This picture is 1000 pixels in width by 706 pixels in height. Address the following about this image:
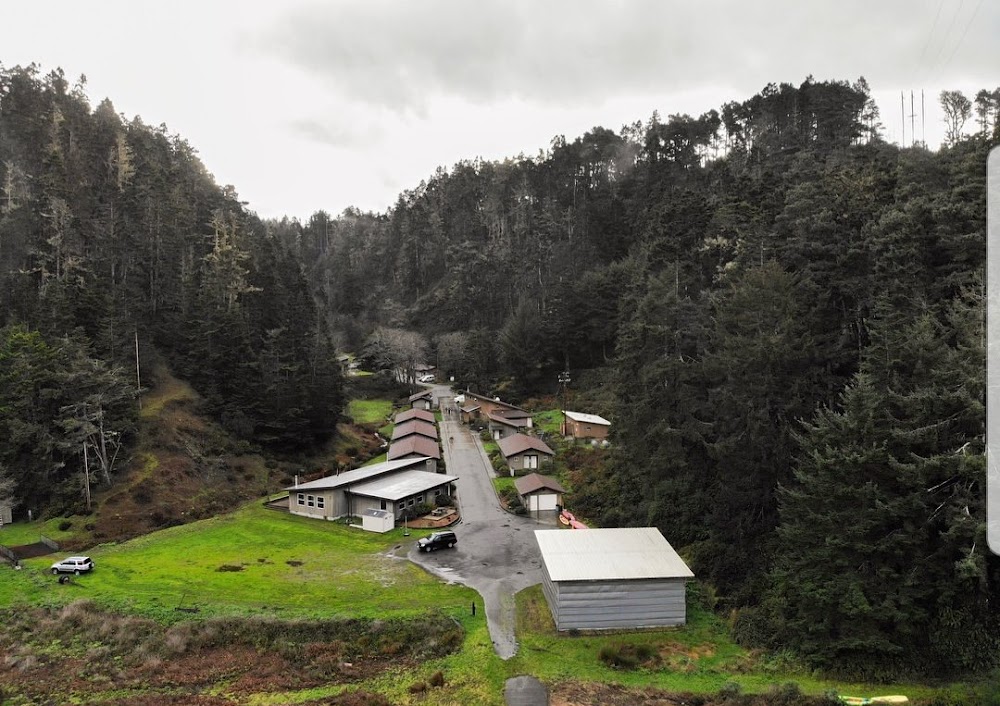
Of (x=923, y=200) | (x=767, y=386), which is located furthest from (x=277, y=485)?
(x=923, y=200)

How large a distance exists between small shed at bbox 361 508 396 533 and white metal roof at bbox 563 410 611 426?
23508mm

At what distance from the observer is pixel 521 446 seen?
164ft

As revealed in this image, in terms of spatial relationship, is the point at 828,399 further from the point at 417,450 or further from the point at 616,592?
the point at 417,450

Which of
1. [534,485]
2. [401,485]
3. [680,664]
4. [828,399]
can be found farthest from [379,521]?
[828,399]

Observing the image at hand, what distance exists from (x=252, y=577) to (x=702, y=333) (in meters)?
26.6

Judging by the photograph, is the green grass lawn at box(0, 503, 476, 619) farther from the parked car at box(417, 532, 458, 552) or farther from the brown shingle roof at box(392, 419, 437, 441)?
the brown shingle roof at box(392, 419, 437, 441)

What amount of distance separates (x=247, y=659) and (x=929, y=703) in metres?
21.6

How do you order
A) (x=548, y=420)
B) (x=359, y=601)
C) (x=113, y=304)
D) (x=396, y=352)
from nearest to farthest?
(x=359, y=601) < (x=113, y=304) < (x=548, y=420) < (x=396, y=352)

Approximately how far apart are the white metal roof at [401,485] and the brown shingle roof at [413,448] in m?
4.45

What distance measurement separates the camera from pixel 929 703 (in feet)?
55.0

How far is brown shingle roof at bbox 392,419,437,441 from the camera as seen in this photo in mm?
56906

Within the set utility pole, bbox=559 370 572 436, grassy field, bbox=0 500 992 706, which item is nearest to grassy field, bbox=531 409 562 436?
utility pole, bbox=559 370 572 436

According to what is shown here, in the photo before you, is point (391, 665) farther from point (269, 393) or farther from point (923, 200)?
point (269, 393)

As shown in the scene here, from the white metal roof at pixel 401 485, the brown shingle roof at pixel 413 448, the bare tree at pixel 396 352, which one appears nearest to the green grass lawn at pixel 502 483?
the white metal roof at pixel 401 485
